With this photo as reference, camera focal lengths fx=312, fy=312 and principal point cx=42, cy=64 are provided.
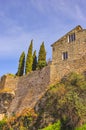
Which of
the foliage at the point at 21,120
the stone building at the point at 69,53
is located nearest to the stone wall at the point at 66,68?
the stone building at the point at 69,53

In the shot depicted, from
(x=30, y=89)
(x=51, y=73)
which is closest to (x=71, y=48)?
(x=51, y=73)

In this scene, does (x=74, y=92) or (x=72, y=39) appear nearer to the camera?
(x=74, y=92)

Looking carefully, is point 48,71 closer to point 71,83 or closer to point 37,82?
point 37,82

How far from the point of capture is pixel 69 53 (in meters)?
54.2

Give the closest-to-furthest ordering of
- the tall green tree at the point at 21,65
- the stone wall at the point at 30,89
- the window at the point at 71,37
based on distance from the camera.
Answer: the stone wall at the point at 30,89 < the window at the point at 71,37 < the tall green tree at the point at 21,65

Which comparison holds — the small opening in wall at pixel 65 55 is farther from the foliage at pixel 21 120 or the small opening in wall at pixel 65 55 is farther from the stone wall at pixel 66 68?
the foliage at pixel 21 120

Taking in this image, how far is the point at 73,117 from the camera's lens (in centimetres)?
4041

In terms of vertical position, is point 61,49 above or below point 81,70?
above

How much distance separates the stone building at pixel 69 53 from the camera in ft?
166

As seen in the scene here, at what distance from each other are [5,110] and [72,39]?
1767 cm

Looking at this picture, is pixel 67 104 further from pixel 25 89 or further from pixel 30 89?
pixel 25 89

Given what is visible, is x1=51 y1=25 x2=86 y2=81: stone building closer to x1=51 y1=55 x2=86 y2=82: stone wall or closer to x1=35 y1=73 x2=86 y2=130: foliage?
x1=51 y1=55 x2=86 y2=82: stone wall

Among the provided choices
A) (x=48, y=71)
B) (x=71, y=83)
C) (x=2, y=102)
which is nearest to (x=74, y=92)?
(x=71, y=83)

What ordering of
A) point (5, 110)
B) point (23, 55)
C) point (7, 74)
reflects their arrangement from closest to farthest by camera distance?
1. point (5, 110)
2. point (7, 74)
3. point (23, 55)
